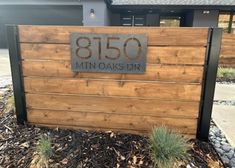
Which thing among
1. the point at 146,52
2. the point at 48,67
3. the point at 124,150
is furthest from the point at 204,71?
the point at 48,67

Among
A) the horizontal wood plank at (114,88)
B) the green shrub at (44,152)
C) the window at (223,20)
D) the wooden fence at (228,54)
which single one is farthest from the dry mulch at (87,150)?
the window at (223,20)

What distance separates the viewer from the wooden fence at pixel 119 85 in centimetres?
245

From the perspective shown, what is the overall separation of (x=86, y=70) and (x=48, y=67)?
1.56 ft

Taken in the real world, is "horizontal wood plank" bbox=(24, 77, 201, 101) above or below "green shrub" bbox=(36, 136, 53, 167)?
above

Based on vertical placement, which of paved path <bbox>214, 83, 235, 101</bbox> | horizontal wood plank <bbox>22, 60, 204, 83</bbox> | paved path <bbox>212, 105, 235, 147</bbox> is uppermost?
horizontal wood plank <bbox>22, 60, 204, 83</bbox>

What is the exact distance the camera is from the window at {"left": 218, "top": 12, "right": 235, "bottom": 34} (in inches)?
472

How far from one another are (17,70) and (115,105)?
4.23 ft

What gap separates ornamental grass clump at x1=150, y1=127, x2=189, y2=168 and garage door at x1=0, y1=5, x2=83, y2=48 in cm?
1216

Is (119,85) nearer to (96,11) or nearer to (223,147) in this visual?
(223,147)

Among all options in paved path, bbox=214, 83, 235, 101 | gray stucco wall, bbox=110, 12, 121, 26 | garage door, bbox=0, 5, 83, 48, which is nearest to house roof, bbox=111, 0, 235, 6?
gray stucco wall, bbox=110, 12, 121, 26

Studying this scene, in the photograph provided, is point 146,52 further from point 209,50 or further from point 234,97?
point 234,97

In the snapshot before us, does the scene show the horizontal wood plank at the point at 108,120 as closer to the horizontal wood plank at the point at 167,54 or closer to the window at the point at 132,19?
the horizontal wood plank at the point at 167,54

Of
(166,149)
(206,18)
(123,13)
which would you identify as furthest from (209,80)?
(123,13)

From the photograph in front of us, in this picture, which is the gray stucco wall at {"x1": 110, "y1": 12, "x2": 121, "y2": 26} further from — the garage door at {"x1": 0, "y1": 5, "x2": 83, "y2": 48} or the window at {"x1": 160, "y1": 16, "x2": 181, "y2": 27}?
the window at {"x1": 160, "y1": 16, "x2": 181, "y2": 27}
